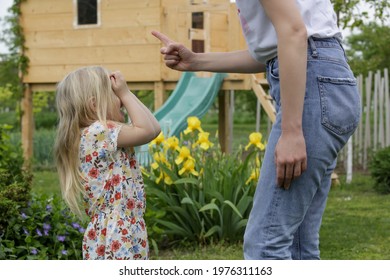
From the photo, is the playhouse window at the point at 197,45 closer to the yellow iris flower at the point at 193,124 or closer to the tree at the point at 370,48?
the tree at the point at 370,48

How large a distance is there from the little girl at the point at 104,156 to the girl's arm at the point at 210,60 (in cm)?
47

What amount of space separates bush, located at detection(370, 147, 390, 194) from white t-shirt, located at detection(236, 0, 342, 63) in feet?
23.0

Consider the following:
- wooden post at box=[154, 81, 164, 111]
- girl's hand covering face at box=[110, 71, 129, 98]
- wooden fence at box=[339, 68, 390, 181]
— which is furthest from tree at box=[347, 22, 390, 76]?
girl's hand covering face at box=[110, 71, 129, 98]

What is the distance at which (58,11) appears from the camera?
12.0 m

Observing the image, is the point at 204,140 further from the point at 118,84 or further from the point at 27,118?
the point at 27,118

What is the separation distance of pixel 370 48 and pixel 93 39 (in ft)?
32.4

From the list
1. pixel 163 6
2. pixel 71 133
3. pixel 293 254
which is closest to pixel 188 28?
pixel 163 6

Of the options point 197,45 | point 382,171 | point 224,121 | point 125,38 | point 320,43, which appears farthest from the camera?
point 224,121

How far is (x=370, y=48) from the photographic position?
766 inches

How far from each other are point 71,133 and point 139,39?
7.85 metres

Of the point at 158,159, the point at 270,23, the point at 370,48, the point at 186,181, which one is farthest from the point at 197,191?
the point at 370,48

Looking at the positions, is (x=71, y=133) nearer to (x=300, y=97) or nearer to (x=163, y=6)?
(x=300, y=97)

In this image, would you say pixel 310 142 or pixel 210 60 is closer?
pixel 310 142

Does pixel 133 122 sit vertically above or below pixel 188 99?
below
